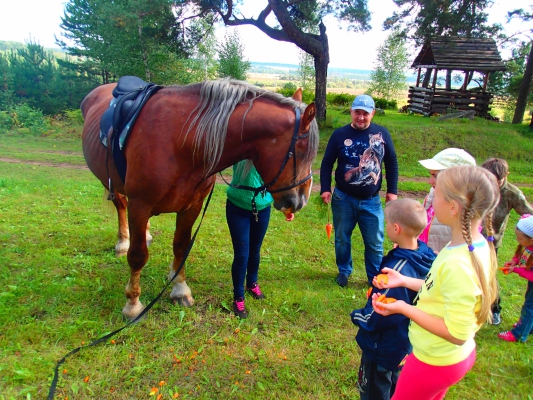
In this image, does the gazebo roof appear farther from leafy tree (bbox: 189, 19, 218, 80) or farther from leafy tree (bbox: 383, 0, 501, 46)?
leafy tree (bbox: 189, 19, 218, 80)

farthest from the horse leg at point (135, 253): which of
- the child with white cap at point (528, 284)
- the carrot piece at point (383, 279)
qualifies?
the child with white cap at point (528, 284)

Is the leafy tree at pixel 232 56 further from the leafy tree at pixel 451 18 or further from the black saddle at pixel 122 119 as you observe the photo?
the black saddle at pixel 122 119

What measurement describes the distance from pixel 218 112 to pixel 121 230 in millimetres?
2495

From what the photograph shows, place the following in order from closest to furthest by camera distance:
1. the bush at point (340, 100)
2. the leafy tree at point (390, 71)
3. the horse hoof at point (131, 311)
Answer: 1. the horse hoof at point (131, 311)
2. the bush at point (340, 100)
3. the leafy tree at point (390, 71)

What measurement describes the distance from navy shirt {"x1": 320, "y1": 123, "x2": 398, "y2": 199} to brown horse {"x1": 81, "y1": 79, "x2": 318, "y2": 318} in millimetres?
963

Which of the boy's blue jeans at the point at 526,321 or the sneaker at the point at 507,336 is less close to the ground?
the boy's blue jeans at the point at 526,321

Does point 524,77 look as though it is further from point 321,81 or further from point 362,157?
point 362,157

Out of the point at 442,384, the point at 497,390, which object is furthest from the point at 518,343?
the point at 442,384

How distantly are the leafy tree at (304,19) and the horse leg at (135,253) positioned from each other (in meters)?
10.7

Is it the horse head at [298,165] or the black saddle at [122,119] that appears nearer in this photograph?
the horse head at [298,165]

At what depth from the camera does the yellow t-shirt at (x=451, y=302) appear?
1.24 m

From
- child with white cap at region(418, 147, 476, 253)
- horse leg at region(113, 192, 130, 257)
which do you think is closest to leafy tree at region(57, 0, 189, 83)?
horse leg at region(113, 192, 130, 257)

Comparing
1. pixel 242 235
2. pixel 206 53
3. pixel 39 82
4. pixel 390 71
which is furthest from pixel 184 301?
pixel 390 71

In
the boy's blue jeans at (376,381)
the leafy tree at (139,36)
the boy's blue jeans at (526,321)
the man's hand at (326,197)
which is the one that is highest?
the leafy tree at (139,36)
